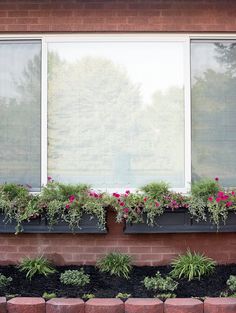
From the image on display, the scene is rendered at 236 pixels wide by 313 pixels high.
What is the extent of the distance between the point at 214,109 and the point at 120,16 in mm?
1560

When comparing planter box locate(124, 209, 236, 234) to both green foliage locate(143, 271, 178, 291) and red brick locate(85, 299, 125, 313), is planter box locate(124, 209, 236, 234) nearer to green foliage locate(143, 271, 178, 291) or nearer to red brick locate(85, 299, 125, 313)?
green foliage locate(143, 271, 178, 291)

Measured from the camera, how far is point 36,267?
5.99 m

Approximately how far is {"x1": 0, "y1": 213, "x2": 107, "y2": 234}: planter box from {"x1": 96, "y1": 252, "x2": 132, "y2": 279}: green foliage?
0.30 meters

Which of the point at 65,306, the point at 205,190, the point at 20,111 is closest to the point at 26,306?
the point at 65,306

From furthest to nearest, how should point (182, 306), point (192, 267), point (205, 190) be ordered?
point (205, 190) → point (192, 267) → point (182, 306)

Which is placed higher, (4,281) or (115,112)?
(115,112)

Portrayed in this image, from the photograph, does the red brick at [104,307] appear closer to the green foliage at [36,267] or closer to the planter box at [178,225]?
the green foliage at [36,267]

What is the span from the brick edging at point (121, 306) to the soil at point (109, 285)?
0.29 metres

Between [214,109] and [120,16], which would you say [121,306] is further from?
[120,16]

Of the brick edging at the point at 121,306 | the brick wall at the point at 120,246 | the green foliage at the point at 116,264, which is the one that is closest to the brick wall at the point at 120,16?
the brick wall at the point at 120,246

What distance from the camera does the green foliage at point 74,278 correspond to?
18.4ft

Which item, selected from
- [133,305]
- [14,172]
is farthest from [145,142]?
[133,305]

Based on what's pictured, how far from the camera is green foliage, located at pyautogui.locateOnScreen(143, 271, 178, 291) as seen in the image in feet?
17.9

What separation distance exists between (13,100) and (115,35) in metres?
1.45
